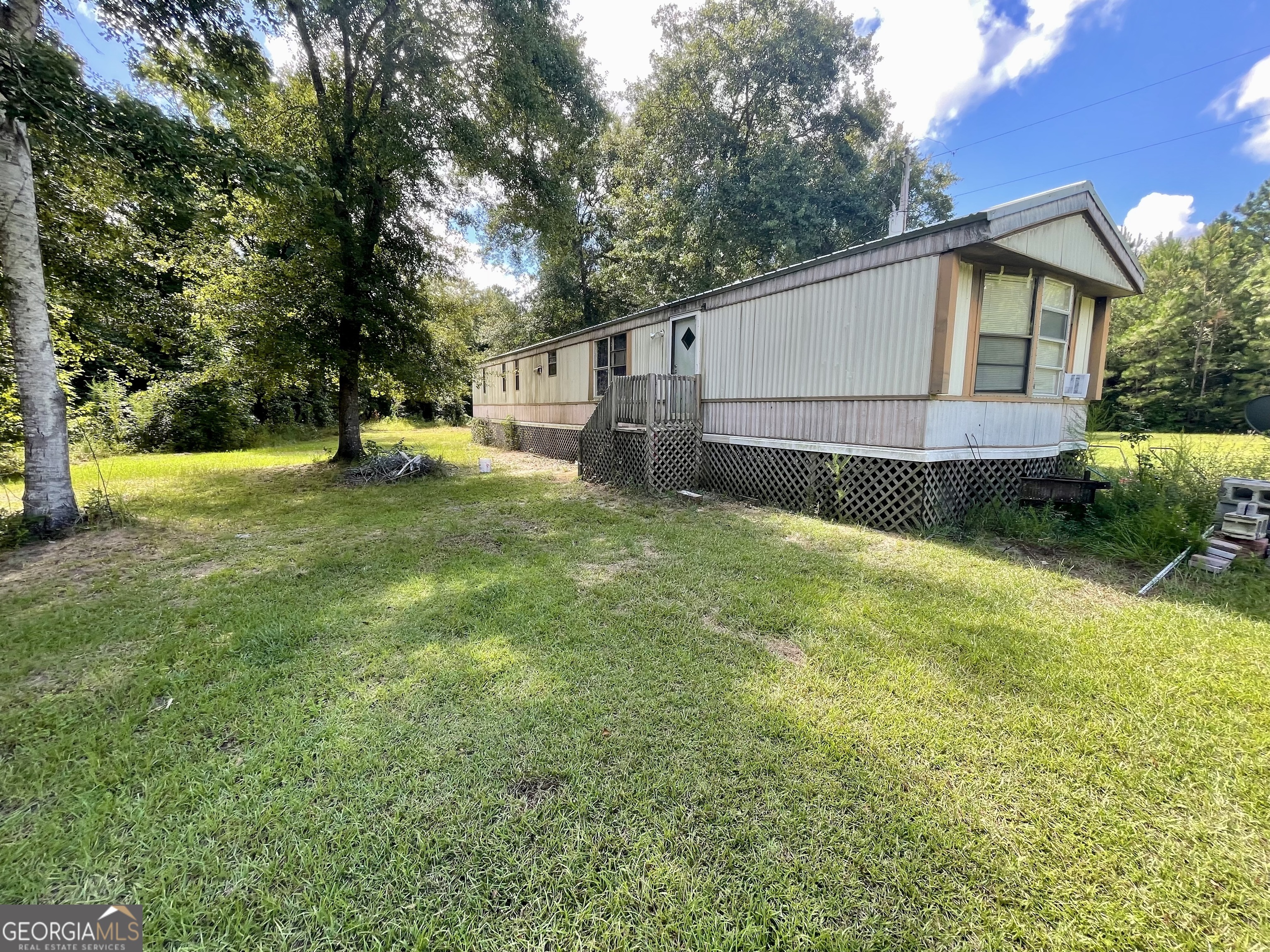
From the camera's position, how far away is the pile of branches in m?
9.30

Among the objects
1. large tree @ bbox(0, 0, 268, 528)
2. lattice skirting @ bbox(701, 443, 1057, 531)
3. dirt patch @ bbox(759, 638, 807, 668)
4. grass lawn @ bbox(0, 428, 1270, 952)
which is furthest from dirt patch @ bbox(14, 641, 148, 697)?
lattice skirting @ bbox(701, 443, 1057, 531)

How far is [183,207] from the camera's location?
566 cm

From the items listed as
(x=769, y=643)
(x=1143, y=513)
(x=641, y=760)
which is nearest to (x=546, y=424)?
(x=769, y=643)

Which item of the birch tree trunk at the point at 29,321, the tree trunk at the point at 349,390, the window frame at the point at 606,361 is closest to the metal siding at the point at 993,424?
the window frame at the point at 606,361

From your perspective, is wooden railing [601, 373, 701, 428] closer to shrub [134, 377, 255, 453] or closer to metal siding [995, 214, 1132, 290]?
metal siding [995, 214, 1132, 290]

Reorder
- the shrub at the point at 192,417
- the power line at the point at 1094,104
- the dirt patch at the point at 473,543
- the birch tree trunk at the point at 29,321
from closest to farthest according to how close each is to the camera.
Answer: the birch tree trunk at the point at 29,321 < the dirt patch at the point at 473,543 < the power line at the point at 1094,104 < the shrub at the point at 192,417

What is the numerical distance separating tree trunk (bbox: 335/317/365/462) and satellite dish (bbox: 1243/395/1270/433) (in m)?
15.1

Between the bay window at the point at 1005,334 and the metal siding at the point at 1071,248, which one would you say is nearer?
the metal siding at the point at 1071,248

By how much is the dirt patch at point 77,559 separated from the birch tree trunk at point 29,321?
21.6 inches

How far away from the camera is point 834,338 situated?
6.48 metres

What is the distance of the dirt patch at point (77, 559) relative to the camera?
4223mm

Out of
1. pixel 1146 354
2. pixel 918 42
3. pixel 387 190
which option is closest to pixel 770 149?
pixel 918 42

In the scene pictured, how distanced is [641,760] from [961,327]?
19.5 ft

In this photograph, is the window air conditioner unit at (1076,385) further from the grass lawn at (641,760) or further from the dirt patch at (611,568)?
the dirt patch at (611,568)
